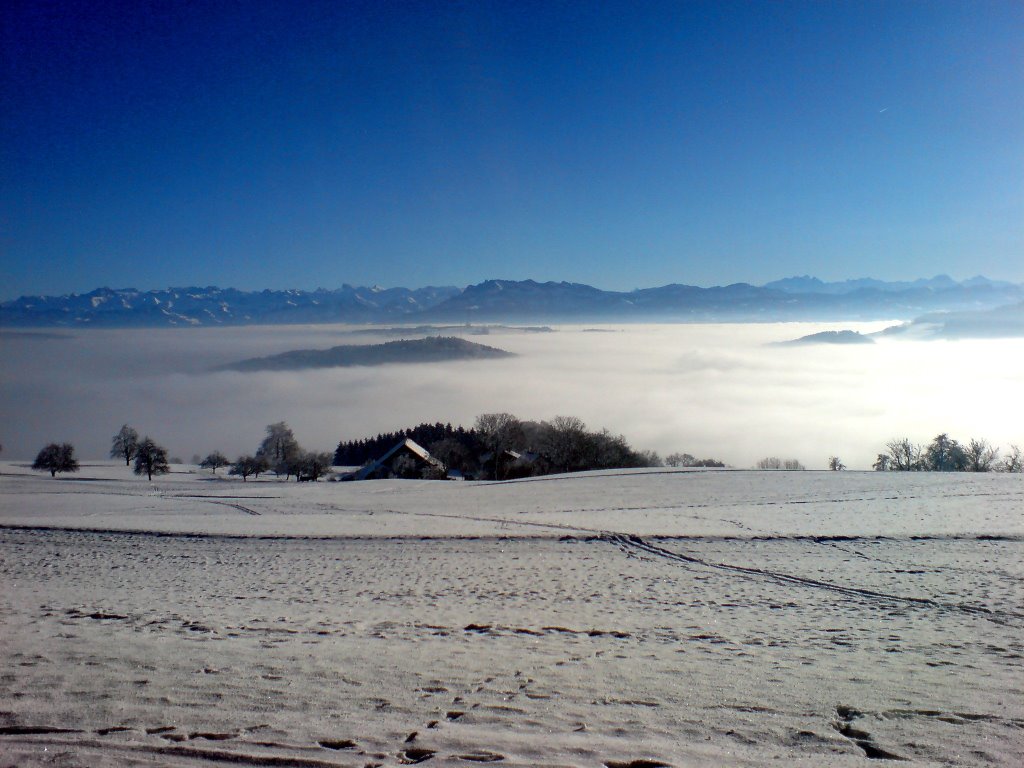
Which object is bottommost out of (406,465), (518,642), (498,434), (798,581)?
(798,581)

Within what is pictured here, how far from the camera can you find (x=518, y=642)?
932cm

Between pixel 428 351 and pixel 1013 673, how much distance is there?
180936mm

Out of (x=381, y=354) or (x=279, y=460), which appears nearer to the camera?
(x=279, y=460)

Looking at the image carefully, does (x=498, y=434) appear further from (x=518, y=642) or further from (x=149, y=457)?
(x=518, y=642)

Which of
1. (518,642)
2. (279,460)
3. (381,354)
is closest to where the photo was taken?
(518,642)

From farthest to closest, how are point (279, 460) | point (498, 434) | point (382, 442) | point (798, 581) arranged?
point (382, 442) → point (279, 460) → point (498, 434) → point (798, 581)

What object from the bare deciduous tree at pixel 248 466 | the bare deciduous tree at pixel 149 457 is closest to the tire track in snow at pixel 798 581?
the bare deciduous tree at pixel 149 457

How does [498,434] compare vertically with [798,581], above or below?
above

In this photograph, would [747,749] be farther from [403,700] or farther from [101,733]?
[101,733]

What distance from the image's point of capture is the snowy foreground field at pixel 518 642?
5582mm

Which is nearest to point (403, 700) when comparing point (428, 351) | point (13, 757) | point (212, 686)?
point (212, 686)

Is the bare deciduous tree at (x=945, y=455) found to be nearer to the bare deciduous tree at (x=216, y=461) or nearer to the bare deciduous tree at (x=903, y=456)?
the bare deciduous tree at (x=903, y=456)

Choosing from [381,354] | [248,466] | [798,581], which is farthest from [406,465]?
[381,354]

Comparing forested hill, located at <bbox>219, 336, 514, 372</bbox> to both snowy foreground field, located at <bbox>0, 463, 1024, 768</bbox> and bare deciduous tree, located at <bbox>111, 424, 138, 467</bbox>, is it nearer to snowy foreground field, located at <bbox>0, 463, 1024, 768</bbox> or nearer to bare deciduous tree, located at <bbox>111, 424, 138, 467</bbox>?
bare deciduous tree, located at <bbox>111, 424, 138, 467</bbox>
